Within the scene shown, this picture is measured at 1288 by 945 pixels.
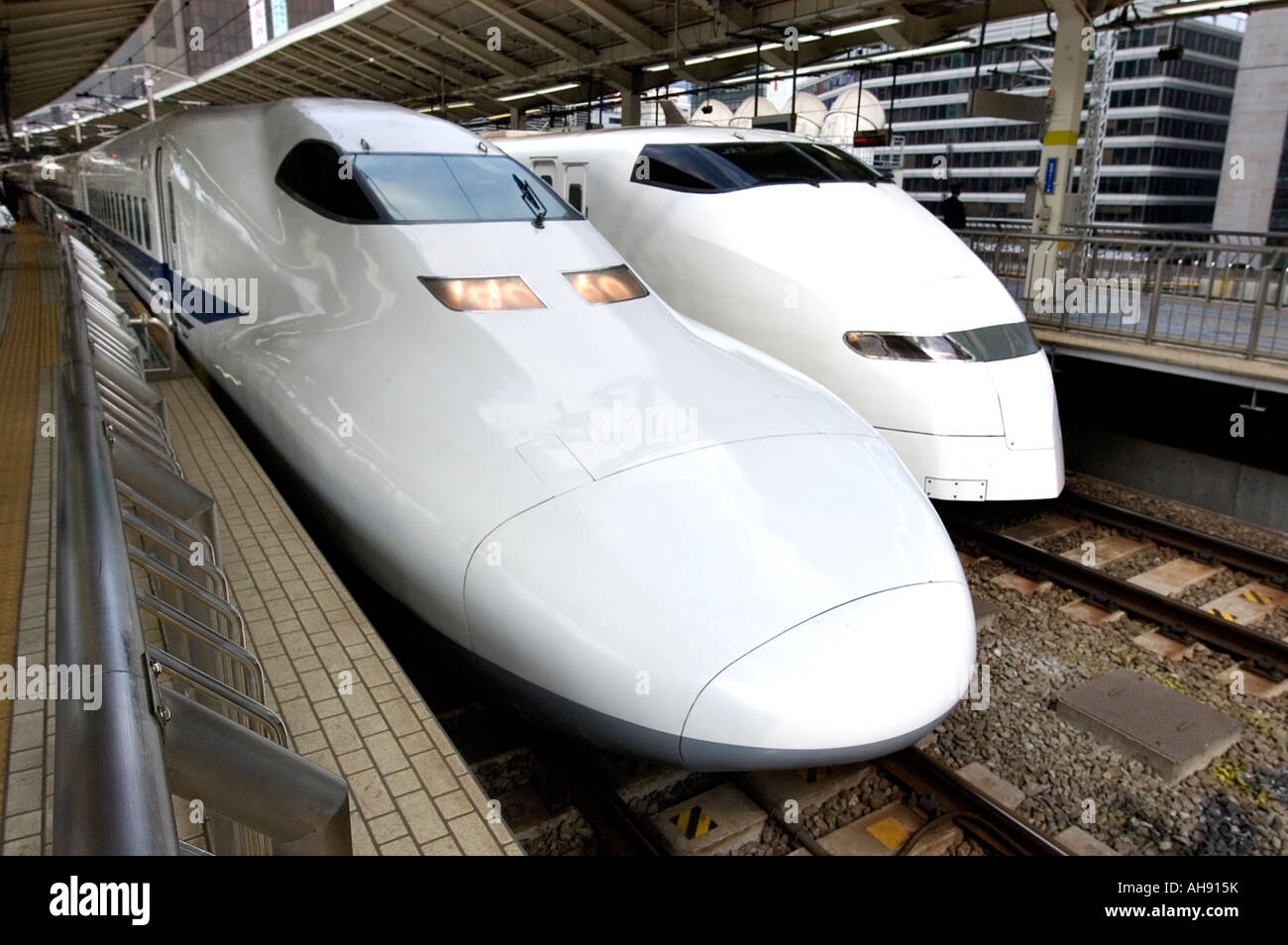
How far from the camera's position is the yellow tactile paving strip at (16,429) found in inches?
151

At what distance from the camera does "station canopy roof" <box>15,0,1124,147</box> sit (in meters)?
14.9

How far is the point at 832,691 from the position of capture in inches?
133

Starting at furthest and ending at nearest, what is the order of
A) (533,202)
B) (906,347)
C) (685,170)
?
(685,170), (906,347), (533,202)

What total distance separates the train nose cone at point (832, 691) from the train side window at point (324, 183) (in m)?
3.68

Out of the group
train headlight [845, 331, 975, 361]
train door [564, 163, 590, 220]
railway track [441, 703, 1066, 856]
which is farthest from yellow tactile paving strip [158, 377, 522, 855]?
train door [564, 163, 590, 220]

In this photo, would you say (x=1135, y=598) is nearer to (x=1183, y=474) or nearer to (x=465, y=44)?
(x=1183, y=474)

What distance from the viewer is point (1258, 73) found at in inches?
1314

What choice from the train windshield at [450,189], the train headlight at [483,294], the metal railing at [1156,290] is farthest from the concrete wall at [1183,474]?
the train headlight at [483,294]

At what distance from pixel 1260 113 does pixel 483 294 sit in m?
38.2

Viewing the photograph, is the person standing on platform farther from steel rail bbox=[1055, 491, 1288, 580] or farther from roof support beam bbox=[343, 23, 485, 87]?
roof support beam bbox=[343, 23, 485, 87]

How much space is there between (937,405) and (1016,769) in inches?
108

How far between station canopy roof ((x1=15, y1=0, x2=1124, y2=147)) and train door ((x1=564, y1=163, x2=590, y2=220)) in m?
5.97

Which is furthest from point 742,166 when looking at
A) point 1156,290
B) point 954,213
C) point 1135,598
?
point 954,213
